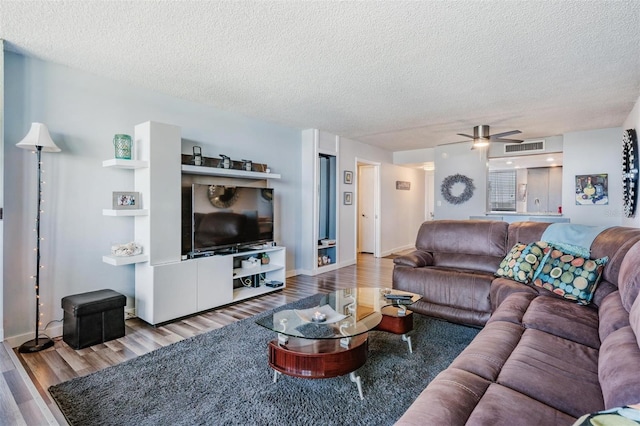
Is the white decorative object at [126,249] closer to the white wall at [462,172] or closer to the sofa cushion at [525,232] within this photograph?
the sofa cushion at [525,232]

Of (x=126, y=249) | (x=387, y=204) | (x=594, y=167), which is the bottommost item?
(x=126, y=249)

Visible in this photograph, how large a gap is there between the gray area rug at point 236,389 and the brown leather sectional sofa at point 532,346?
1.85ft

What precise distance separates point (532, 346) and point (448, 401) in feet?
2.48

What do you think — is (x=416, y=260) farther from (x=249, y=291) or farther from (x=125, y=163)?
(x=125, y=163)

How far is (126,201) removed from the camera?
10.3 ft

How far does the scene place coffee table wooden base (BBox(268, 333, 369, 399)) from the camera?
1885mm

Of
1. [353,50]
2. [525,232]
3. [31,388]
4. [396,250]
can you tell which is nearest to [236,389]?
[31,388]

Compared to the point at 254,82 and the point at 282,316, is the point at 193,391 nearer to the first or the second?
the point at 282,316

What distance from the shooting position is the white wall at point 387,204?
6141mm

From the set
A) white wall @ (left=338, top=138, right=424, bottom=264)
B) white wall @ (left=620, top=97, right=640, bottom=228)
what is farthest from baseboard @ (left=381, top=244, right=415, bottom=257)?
white wall @ (left=620, top=97, right=640, bottom=228)

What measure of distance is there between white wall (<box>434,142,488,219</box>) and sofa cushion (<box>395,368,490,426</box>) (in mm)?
5832

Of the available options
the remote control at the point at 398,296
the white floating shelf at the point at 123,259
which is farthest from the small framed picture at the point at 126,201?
the remote control at the point at 398,296

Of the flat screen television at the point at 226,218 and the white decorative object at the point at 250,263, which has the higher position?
the flat screen television at the point at 226,218

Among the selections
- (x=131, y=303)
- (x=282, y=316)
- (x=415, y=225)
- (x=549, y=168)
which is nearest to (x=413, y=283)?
(x=282, y=316)
